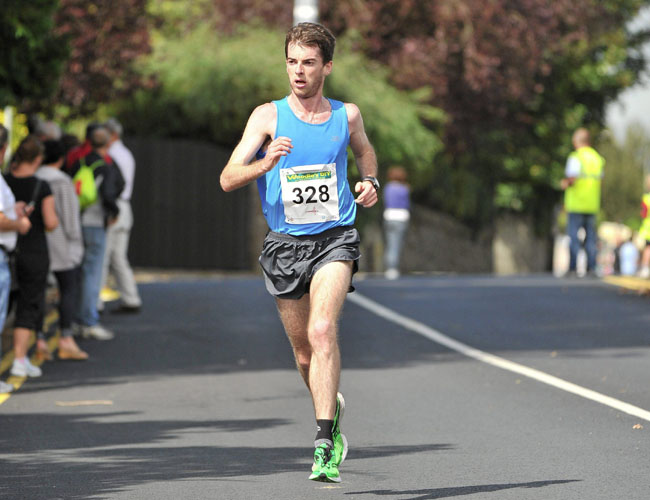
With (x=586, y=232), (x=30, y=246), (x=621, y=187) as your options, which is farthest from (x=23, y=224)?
(x=621, y=187)

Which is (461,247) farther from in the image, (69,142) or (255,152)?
(255,152)

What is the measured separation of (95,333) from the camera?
14055 millimetres

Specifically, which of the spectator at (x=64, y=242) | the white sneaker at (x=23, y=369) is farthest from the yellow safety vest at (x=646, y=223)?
the white sneaker at (x=23, y=369)

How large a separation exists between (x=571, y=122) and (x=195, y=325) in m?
28.2

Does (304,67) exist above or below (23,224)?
above

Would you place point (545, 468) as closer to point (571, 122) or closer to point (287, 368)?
point (287, 368)

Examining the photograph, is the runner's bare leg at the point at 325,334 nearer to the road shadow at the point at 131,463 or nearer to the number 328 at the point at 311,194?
the number 328 at the point at 311,194

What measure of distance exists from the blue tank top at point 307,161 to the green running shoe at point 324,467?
3.45 ft

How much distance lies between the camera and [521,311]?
56.4 feet

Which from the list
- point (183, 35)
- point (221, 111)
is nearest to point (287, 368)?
point (221, 111)

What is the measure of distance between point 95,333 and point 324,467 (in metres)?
7.58

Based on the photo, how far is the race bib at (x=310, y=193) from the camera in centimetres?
713

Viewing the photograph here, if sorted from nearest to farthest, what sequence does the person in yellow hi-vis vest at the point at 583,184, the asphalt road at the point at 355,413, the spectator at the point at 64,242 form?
the asphalt road at the point at 355,413, the spectator at the point at 64,242, the person in yellow hi-vis vest at the point at 583,184

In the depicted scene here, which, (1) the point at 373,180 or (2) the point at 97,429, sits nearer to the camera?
(1) the point at 373,180
